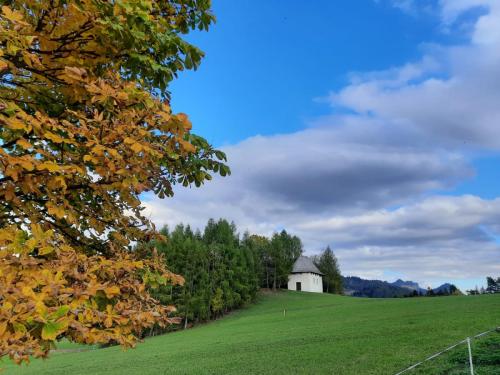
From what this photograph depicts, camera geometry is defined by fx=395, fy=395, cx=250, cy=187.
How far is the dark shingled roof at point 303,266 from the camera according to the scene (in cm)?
9819

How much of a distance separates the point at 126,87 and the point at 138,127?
0.37 meters

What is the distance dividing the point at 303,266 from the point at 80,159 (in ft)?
324

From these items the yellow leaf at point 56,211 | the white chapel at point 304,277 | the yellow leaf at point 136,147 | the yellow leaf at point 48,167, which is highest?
the white chapel at point 304,277

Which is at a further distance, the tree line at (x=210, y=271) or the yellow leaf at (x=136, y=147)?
the tree line at (x=210, y=271)

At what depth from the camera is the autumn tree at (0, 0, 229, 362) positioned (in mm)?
2852

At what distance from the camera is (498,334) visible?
1678 centimetres

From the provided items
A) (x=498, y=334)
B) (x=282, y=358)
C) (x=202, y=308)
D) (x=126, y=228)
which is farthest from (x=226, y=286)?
(x=126, y=228)

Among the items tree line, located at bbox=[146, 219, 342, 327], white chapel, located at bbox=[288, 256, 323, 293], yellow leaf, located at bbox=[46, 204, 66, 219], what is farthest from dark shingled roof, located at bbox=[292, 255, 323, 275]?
yellow leaf, located at bbox=[46, 204, 66, 219]

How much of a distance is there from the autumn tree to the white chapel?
94990mm

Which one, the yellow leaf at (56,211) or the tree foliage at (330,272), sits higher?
the tree foliage at (330,272)

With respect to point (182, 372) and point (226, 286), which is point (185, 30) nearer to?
point (182, 372)

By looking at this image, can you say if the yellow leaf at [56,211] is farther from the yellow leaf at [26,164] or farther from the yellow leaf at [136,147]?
A: the yellow leaf at [136,147]

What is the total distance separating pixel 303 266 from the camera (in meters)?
99.1

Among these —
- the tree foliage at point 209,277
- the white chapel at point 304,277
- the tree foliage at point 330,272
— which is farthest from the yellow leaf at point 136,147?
the tree foliage at point 330,272
